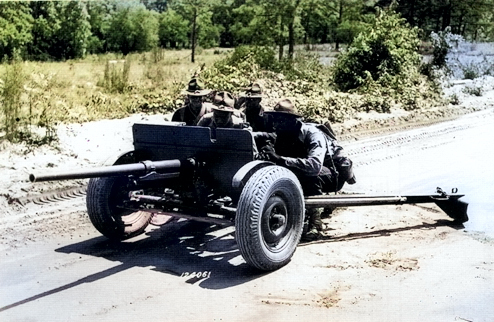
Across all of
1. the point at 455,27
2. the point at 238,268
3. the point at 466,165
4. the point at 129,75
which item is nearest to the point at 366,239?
the point at 238,268

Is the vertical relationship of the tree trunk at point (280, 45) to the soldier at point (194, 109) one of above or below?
above

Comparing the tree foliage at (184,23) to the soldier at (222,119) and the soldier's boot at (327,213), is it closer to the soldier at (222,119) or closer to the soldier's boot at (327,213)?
the soldier's boot at (327,213)

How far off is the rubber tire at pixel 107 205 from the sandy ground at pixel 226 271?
0.21 meters

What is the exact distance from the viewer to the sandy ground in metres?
4.95

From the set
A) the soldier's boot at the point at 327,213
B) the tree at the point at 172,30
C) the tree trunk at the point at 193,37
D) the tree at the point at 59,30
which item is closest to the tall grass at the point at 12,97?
the tree at the point at 59,30

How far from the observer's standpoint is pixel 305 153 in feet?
21.6

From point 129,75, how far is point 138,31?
110cm

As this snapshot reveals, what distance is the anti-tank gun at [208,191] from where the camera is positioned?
5.50 metres

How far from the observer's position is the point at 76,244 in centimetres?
650

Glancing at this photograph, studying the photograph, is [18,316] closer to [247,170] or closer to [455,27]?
[247,170]

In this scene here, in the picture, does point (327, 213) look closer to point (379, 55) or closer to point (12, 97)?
point (12, 97)

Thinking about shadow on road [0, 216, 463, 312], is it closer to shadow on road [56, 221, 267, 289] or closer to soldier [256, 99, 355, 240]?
shadow on road [56, 221, 267, 289]

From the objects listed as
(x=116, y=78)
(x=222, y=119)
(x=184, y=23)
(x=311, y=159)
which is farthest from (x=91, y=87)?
(x=311, y=159)

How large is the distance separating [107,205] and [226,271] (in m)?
1.48
